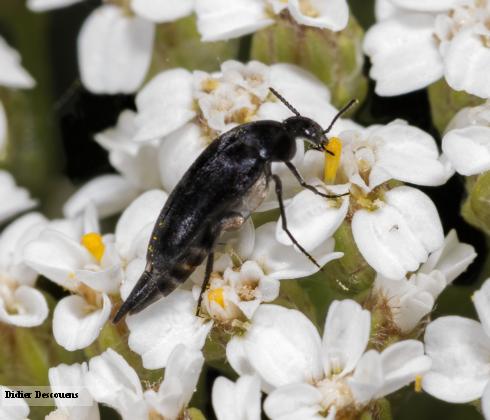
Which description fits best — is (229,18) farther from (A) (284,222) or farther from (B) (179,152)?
(A) (284,222)

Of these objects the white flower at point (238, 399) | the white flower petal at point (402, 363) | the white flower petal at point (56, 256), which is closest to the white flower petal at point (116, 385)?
the white flower at point (238, 399)

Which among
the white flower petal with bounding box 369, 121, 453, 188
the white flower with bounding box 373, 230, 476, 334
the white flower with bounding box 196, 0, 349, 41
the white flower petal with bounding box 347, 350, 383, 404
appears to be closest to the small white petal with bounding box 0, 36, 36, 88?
the white flower with bounding box 196, 0, 349, 41

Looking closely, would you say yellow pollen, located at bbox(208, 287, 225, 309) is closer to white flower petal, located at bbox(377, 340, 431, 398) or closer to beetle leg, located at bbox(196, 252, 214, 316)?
beetle leg, located at bbox(196, 252, 214, 316)

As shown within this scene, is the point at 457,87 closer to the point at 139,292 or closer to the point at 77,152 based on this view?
the point at 139,292

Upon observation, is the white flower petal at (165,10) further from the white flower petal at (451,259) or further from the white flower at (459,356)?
the white flower at (459,356)

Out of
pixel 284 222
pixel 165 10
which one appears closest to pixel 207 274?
pixel 284 222

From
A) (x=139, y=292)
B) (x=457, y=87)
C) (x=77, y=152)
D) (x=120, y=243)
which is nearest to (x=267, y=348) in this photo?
(x=139, y=292)
